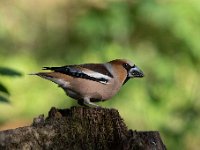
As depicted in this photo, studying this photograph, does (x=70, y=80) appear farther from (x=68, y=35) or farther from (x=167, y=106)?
(x=68, y=35)

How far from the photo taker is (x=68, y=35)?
1138cm

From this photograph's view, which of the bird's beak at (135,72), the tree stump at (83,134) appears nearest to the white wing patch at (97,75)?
the bird's beak at (135,72)

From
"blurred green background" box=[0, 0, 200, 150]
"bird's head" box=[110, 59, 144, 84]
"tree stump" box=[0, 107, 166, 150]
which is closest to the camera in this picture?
"tree stump" box=[0, 107, 166, 150]

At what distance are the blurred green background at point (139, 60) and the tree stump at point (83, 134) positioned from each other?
407 cm

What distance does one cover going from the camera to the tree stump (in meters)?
4.51

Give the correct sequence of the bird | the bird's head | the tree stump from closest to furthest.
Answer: the tree stump < the bird < the bird's head

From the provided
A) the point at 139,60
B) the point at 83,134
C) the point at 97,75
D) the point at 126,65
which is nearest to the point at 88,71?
the point at 97,75

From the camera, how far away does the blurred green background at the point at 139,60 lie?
920 centimetres

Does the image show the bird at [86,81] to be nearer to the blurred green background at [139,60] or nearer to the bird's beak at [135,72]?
the bird's beak at [135,72]

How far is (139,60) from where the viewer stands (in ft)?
32.0

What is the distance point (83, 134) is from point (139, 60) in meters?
5.14

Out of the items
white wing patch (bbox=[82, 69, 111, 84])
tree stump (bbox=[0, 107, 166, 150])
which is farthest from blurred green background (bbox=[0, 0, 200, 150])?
tree stump (bbox=[0, 107, 166, 150])

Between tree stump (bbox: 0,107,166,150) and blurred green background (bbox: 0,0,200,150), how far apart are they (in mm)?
4066

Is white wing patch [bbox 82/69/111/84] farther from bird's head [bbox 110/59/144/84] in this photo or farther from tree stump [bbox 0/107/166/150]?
tree stump [bbox 0/107/166/150]
